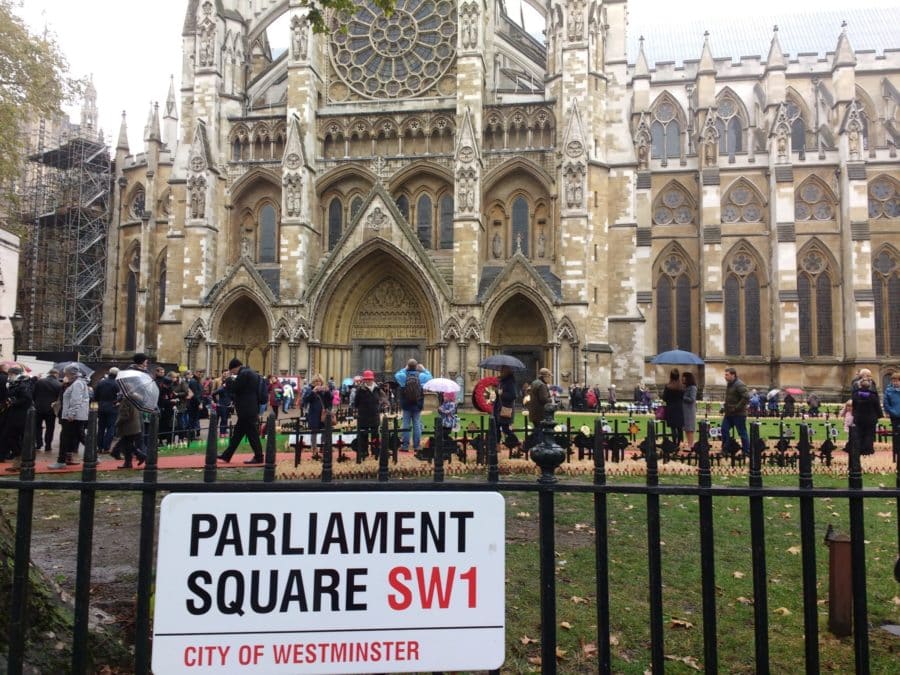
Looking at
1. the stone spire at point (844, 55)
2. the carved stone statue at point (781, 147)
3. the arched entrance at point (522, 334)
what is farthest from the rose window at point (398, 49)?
the stone spire at point (844, 55)

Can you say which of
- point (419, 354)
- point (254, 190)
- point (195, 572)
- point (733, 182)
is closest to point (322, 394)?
point (195, 572)

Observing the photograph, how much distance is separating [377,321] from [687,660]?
83.1 ft

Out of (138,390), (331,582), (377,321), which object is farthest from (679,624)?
(377,321)

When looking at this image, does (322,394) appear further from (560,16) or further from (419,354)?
(560,16)

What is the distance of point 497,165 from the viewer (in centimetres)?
2675

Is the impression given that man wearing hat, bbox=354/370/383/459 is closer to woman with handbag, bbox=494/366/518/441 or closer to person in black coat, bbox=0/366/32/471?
woman with handbag, bbox=494/366/518/441

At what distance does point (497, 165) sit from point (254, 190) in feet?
37.6

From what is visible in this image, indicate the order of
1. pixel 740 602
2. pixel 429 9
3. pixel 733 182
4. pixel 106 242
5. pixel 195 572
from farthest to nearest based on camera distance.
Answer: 1. pixel 106 242
2. pixel 733 182
3. pixel 429 9
4. pixel 740 602
5. pixel 195 572

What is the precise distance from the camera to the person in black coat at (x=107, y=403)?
11.6m

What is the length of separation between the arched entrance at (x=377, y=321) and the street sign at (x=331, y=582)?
24.8m

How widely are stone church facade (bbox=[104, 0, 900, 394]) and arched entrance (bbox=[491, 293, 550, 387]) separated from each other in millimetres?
141

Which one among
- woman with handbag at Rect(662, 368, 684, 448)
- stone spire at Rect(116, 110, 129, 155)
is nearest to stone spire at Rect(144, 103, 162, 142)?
stone spire at Rect(116, 110, 129, 155)

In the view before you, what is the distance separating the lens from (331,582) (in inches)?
87.7

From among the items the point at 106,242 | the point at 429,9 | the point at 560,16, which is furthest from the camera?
the point at 106,242
